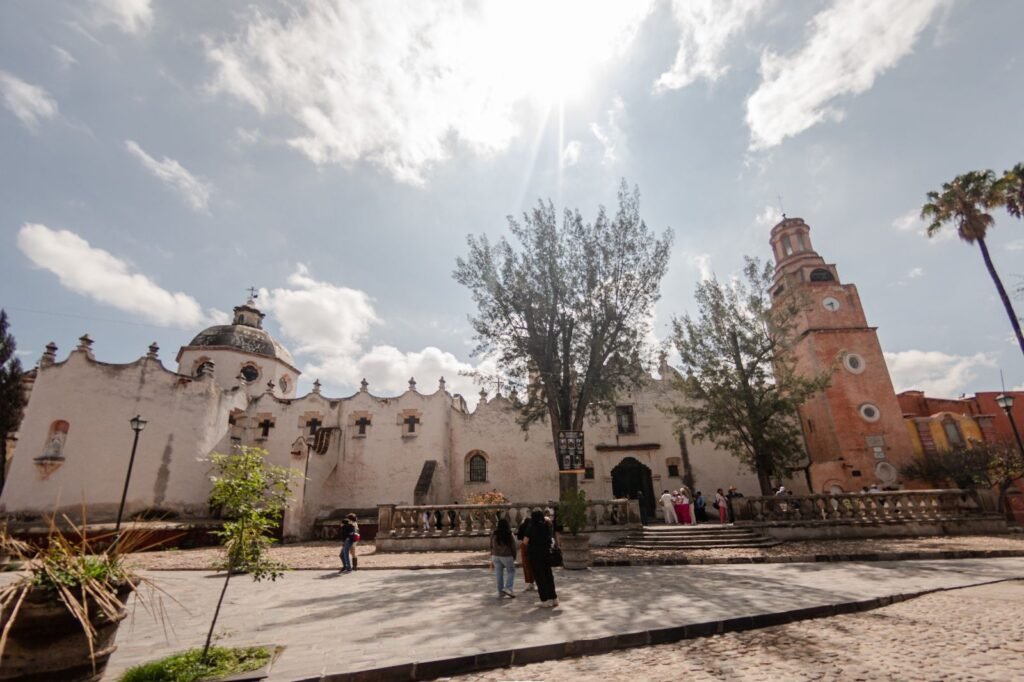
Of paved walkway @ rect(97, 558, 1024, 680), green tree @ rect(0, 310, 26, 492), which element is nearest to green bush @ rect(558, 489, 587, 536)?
paved walkway @ rect(97, 558, 1024, 680)

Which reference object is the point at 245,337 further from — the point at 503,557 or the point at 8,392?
the point at 503,557

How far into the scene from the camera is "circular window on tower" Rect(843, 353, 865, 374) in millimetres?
24234

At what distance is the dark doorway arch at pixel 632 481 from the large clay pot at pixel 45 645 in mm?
22314

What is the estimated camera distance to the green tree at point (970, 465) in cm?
1909

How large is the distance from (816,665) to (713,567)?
6.84 metres

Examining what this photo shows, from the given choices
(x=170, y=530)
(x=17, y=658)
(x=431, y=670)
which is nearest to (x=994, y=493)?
(x=431, y=670)

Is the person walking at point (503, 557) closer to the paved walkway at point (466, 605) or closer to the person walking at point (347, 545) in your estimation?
the paved walkway at point (466, 605)

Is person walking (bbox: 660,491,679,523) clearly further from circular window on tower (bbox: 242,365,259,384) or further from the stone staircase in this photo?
circular window on tower (bbox: 242,365,259,384)

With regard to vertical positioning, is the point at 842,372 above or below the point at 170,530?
above

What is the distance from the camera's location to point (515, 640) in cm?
539

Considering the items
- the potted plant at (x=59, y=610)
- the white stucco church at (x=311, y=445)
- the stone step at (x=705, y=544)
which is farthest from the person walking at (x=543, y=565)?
the white stucco church at (x=311, y=445)

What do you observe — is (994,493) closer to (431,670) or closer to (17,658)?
(431,670)

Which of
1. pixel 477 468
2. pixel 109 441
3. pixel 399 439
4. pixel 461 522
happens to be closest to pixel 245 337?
pixel 109 441

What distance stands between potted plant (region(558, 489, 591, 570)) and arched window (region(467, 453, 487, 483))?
14726 mm
